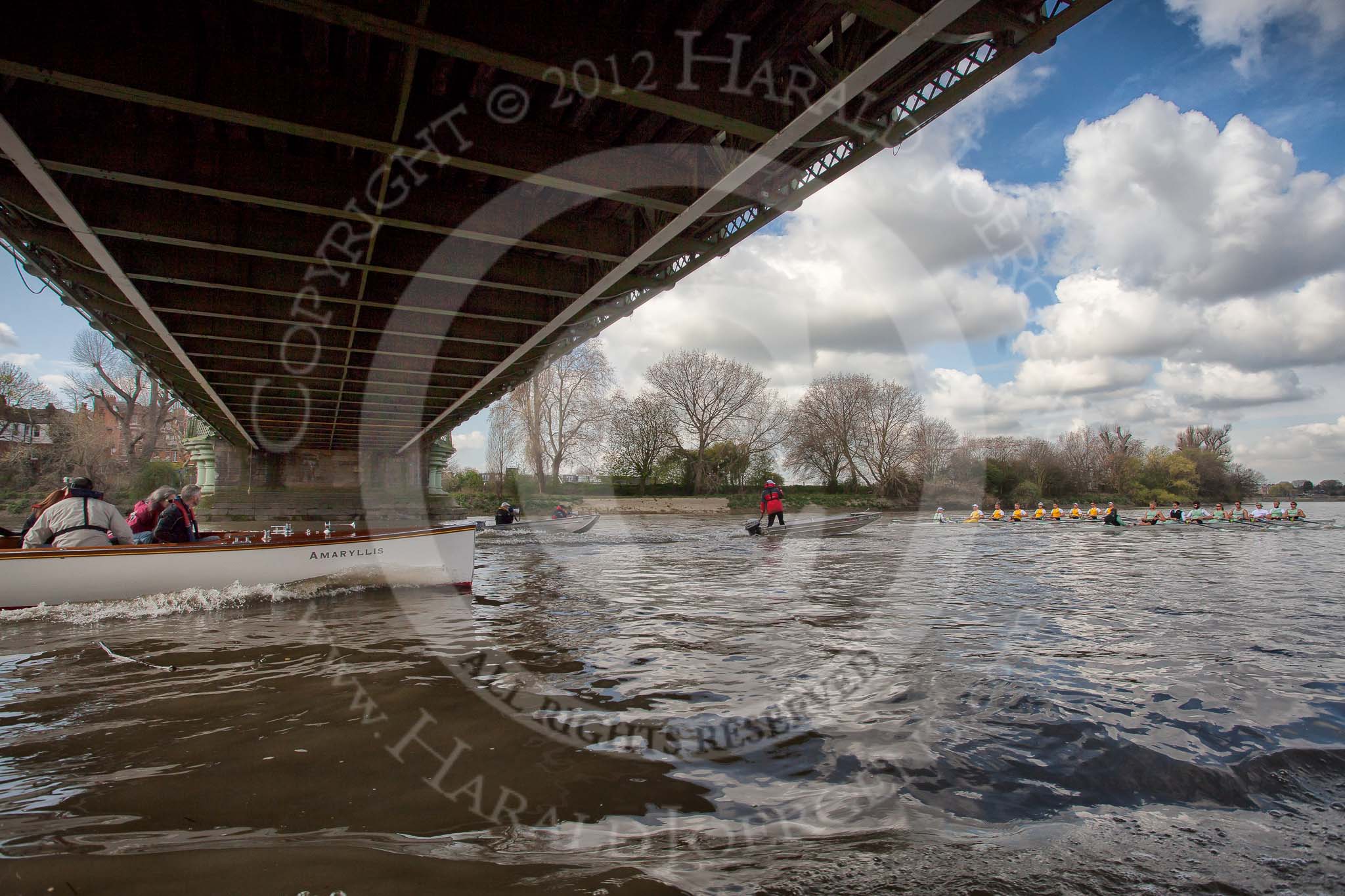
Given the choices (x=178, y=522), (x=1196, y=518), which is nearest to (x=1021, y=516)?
(x=1196, y=518)

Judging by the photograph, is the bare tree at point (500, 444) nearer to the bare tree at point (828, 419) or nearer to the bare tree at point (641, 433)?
the bare tree at point (641, 433)

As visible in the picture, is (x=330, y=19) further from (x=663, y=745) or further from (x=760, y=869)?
(x=760, y=869)

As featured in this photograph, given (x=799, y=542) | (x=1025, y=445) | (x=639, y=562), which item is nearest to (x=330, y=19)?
→ (x=639, y=562)

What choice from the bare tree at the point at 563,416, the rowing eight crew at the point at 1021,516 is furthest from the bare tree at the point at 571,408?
the rowing eight crew at the point at 1021,516

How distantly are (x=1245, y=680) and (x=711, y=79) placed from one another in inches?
259

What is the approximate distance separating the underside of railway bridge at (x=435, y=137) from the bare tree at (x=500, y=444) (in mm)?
30567

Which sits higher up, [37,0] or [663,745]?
[37,0]

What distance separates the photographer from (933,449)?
51.1m

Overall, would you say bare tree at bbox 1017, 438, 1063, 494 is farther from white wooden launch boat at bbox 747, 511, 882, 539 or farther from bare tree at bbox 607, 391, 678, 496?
white wooden launch boat at bbox 747, 511, 882, 539

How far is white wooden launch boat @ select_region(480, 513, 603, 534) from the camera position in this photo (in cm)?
2650

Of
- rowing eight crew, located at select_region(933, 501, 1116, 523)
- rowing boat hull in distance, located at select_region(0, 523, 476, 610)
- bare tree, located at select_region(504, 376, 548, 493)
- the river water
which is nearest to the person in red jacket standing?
rowing boat hull in distance, located at select_region(0, 523, 476, 610)

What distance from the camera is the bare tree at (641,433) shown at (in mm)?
46688

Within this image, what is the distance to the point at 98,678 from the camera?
4.74 meters

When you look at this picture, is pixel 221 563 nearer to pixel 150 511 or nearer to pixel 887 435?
pixel 150 511
